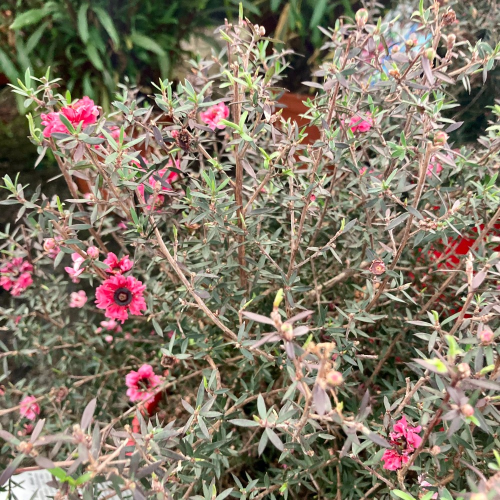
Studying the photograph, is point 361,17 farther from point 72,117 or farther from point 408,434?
point 408,434

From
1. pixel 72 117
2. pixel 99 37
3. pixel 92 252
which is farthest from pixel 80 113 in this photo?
pixel 99 37

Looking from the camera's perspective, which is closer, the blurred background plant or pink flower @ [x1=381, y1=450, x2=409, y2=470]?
pink flower @ [x1=381, y1=450, x2=409, y2=470]

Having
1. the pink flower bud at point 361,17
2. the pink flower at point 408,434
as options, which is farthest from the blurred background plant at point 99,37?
the pink flower at point 408,434

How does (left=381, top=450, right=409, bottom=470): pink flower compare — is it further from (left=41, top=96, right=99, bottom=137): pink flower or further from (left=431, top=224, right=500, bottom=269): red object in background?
(left=41, top=96, right=99, bottom=137): pink flower

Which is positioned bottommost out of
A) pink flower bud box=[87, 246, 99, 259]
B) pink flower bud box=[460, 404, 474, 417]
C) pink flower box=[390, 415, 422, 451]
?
pink flower box=[390, 415, 422, 451]

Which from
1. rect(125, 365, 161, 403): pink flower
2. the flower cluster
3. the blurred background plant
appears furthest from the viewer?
the blurred background plant

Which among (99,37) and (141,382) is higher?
(99,37)

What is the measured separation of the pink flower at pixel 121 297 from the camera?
650mm

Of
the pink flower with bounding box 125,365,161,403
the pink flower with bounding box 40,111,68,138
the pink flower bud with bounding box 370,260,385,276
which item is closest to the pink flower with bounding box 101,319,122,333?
the pink flower with bounding box 125,365,161,403

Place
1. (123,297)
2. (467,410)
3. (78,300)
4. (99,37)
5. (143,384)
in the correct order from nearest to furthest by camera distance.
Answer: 1. (467,410)
2. (123,297)
3. (143,384)
4. (78,300)
5. (99,37)

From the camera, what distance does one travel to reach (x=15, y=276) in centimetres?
88

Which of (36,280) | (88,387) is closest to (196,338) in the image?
(88,387)

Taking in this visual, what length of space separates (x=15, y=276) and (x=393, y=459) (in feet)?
2.54

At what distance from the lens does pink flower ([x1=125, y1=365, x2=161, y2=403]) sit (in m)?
0.79
